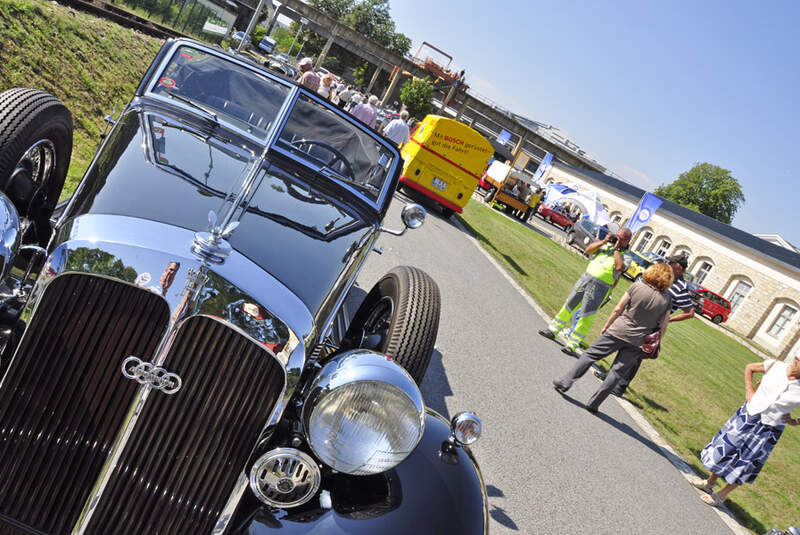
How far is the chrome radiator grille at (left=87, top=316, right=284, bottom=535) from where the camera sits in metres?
1.86

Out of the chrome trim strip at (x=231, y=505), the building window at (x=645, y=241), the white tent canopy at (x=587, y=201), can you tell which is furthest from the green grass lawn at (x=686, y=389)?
the building window at (x=645, y=241)

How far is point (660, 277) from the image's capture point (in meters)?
6.05

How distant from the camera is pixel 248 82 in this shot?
3547 mm

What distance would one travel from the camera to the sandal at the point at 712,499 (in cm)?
561

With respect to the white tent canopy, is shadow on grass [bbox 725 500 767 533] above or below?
below

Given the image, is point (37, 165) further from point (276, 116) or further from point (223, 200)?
point (223, 200)

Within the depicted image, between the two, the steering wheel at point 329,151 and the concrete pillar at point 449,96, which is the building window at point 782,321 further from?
the steering wheel at point 329,151

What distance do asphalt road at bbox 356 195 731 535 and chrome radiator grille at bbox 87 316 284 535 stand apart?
2221mm

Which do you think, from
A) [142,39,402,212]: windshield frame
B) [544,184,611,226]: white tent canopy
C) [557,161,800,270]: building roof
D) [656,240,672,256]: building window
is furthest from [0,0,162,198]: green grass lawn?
[656,240,672,256]: building window

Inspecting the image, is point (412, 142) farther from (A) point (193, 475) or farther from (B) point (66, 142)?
(A) point (193, 475)

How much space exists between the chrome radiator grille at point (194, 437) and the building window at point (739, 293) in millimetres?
39739

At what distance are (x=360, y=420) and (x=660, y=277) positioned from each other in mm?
4948

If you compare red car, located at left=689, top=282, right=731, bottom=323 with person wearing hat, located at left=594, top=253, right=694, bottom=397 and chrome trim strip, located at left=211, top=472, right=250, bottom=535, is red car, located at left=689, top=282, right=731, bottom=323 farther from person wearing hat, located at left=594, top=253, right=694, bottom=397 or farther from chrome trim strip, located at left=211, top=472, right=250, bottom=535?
chrome trim strip, located at left=211, top=472, right=250, bottom=535

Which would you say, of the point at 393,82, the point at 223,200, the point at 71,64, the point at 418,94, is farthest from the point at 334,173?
the point at 418,94
